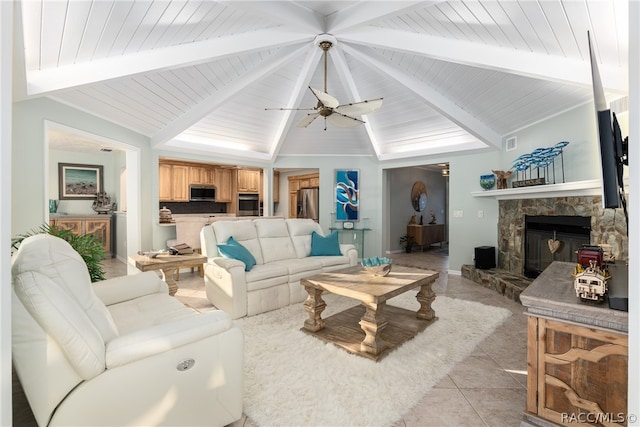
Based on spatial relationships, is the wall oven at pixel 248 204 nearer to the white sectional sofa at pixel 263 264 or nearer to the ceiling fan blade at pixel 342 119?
the white sectional sofa at pixel 263 264

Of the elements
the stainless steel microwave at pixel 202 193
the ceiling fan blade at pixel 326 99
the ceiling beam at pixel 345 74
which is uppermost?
the ceiling beam at pixel 345 74

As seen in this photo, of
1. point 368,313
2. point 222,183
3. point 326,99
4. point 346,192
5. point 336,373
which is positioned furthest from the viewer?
point 222,183

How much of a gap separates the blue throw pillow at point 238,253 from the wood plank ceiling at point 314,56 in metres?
1.95

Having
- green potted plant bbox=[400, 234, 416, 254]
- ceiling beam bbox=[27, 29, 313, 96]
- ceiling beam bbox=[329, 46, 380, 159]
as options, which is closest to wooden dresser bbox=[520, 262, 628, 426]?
ceiling beam bbox=[27, 29, 313, 96]

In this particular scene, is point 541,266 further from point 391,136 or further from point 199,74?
point 199,74

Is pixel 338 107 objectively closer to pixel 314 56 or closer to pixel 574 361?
pixel 314 56

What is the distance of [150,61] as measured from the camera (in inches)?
112

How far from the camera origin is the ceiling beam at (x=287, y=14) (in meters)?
2.40

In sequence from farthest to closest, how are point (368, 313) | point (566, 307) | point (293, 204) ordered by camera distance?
point (293, 204), point (368, 313), point (566, 307)

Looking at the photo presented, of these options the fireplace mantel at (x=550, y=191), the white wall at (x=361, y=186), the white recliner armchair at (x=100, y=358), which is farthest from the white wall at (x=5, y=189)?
the white wall at (x=361, y=186)

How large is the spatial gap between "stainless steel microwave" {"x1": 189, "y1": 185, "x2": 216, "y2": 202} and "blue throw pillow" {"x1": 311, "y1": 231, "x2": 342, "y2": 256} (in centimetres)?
403

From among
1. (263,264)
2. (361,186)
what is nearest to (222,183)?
(361,186)

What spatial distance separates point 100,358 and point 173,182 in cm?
639

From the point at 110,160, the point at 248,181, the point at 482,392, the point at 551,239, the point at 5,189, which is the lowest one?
the point at 482,392
